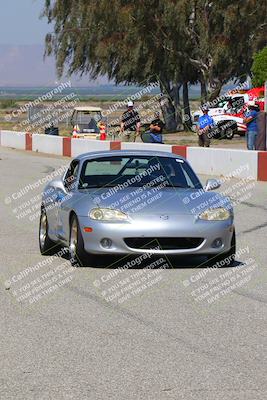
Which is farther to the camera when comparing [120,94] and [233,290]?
[120,94]

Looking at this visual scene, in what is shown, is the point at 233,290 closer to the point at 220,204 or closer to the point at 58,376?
the point at 220,204

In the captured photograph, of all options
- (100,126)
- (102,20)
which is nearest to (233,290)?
(100,126)

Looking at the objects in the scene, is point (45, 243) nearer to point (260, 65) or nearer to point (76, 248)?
point (76, 248)

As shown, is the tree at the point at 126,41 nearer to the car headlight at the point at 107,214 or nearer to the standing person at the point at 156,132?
the standing person at the point at 156,132

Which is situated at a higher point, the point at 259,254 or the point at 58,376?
the point at 58,376

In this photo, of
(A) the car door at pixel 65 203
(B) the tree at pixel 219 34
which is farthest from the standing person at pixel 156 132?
(B) the tree at pixel 219 34

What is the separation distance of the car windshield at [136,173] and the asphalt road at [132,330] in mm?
904

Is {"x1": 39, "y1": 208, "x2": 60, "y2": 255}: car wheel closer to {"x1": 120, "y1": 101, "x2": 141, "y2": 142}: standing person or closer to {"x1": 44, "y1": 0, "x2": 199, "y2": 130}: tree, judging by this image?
{"x1": 120, "y1": 101, "x2": 141, "y2": 142}: standing person

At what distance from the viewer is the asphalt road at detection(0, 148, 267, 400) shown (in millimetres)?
5641

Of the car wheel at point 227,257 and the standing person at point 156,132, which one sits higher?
the car wheel at point 227,257

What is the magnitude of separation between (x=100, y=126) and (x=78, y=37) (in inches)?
454

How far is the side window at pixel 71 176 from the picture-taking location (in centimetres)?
1127

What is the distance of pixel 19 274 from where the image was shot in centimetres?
997

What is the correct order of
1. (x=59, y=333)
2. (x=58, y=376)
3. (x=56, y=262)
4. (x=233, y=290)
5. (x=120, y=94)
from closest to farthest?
(x=58, y=376) < (x=59, y=333) < (x=233, y=290) < (x=56, y=262) < (x=120, y=94)
